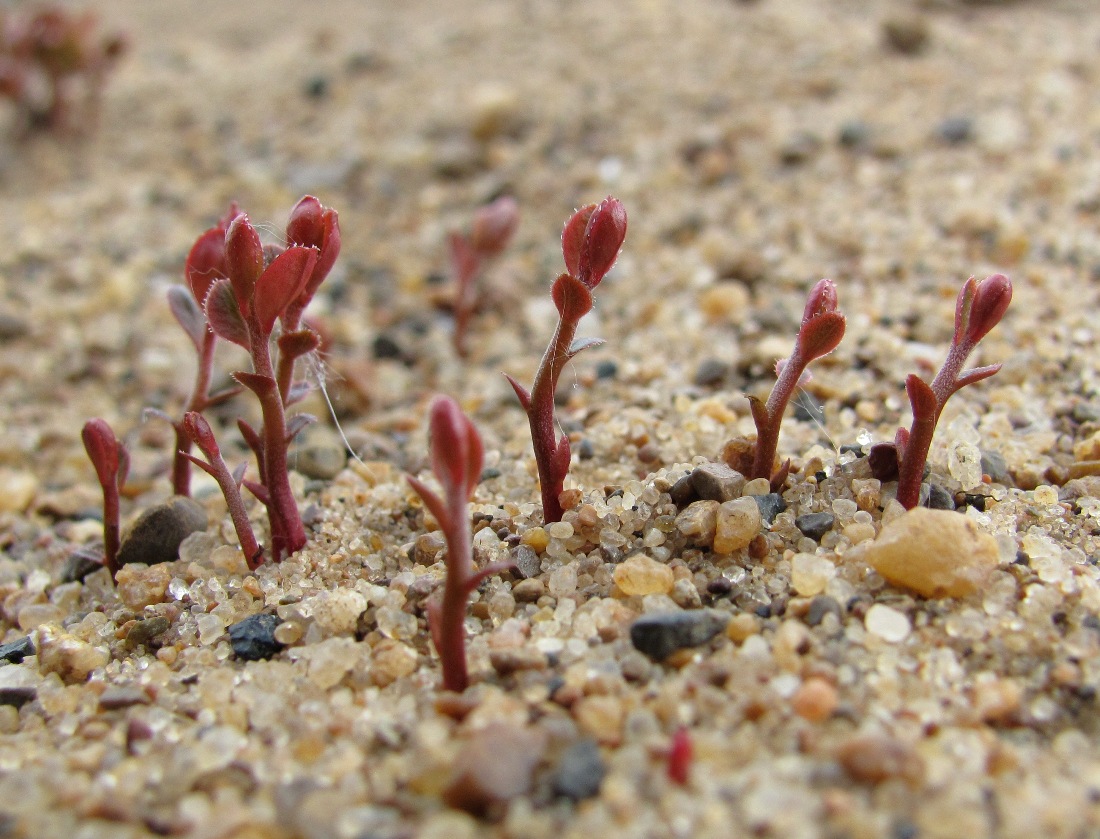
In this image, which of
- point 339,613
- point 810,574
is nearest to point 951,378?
point 810,574

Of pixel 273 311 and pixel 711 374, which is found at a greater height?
pixel 273 311

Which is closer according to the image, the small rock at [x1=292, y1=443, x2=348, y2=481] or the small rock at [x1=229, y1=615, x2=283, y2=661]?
the small rock at [x1=229, y1=615, x2=283, y2=661]

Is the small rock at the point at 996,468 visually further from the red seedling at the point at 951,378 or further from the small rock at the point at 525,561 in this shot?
the small rock at the point at 525,561

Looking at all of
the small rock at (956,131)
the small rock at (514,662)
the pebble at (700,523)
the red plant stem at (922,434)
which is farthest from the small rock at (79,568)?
the small rock at (956,131)

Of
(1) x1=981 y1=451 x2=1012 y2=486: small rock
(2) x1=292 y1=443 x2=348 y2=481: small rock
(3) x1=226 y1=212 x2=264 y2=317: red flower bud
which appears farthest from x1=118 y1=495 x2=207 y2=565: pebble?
(1) x1=981 y1=451 x2=1012 y2=486: small rock

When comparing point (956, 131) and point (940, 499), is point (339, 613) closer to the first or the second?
point (940, 499)

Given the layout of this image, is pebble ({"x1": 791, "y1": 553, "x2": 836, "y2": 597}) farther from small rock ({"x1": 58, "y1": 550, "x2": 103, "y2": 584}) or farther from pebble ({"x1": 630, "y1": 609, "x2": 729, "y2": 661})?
small rock ({"x1": 58, "y1": 550, "x2": 103, "y2": 584})
